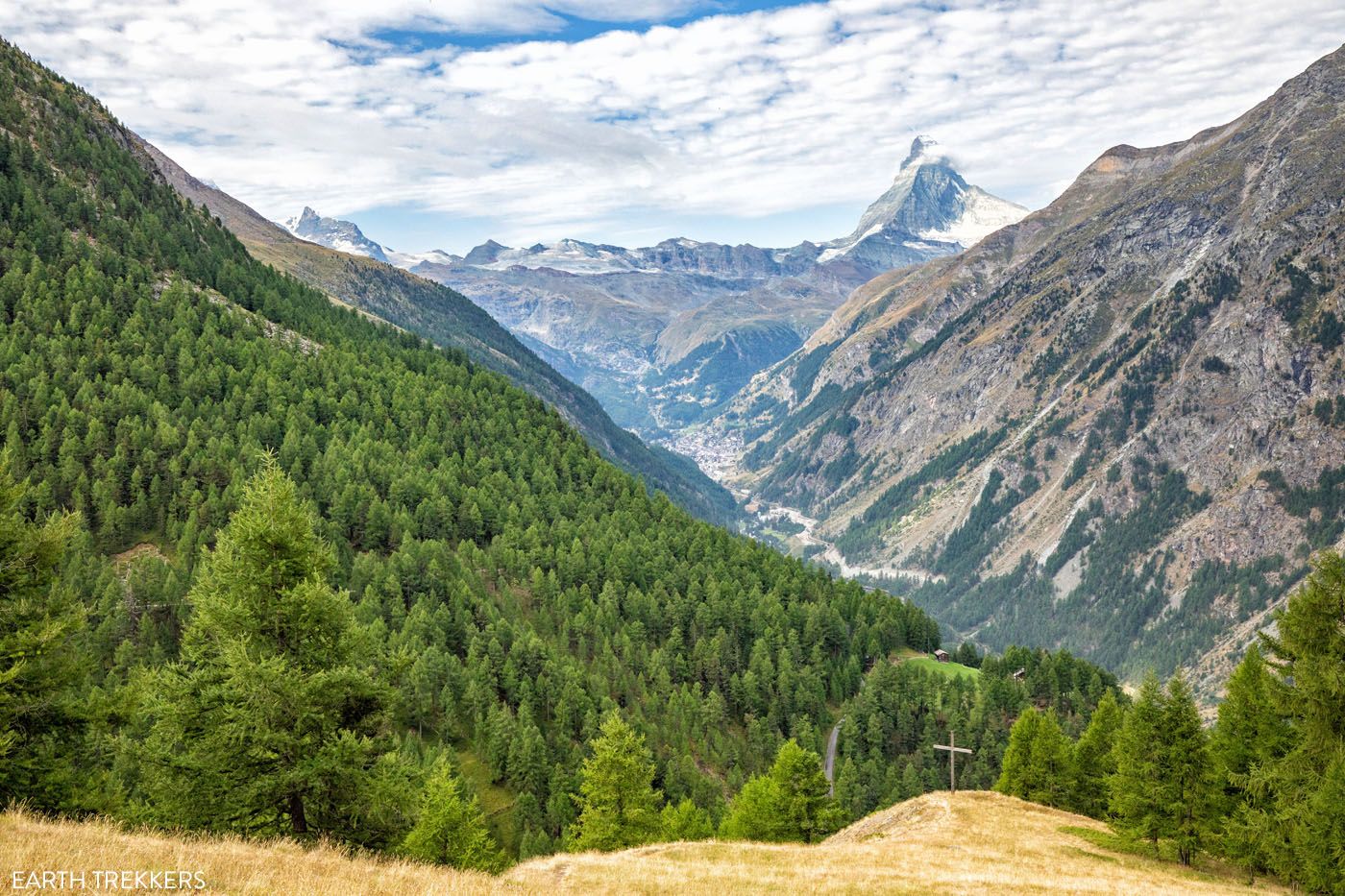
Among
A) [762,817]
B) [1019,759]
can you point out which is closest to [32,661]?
[762,817]

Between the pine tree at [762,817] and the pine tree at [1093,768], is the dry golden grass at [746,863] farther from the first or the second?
the pine tree at [1093,768]

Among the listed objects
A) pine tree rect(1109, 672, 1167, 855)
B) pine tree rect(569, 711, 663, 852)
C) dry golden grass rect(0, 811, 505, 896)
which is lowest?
pine tree rect(569, 711, 663, 852)

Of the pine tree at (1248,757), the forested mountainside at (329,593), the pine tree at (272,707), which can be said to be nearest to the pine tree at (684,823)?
the forested mountainside at (329,593)

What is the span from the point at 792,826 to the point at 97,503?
10111cm

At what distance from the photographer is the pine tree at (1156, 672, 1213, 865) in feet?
158

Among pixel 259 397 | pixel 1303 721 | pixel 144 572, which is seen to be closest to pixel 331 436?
pixel 259 397

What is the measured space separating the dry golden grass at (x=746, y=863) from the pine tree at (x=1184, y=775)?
7.80 feet

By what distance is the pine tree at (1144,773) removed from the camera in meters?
48.9

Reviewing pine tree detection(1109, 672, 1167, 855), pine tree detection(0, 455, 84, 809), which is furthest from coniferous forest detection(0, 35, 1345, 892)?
pine tree detection(1109, 672, 1167, 855)

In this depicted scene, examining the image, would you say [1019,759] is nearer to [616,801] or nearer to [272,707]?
[616,801]

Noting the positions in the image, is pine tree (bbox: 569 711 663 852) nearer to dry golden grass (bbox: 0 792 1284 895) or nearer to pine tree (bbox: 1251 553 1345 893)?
dry golden grass (bbox: 0 792 1284 895)

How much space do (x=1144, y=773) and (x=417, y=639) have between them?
78911mm

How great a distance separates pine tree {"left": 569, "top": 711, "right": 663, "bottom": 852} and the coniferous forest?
0.25m

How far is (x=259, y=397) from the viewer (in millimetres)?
143875
